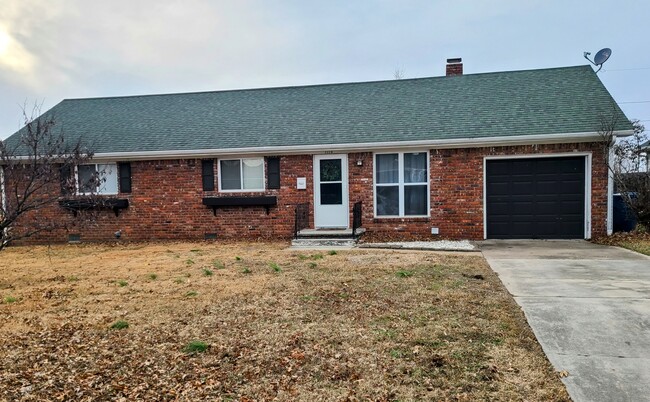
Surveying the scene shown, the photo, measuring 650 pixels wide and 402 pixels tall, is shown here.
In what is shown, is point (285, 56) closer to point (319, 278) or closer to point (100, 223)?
point (100, 223)

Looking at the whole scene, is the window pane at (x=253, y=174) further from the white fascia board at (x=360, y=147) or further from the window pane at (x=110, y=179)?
the window pane at (x=110, y=179)

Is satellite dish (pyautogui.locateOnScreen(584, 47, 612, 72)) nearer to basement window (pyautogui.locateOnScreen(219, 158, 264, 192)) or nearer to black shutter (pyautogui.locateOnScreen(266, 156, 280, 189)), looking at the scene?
black shutter (pyautogui.locateOnScreen(266, 156, 280, 189))

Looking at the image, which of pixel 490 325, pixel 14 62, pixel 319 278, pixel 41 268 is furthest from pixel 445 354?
pixel 14 62

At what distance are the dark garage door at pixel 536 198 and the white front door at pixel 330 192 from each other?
373 cm

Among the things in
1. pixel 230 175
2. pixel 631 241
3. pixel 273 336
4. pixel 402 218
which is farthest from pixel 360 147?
A: pixel 273 336

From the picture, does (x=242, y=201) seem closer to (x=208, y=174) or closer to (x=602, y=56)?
(x=208, y=174)

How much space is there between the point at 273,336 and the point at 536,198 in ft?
29.2

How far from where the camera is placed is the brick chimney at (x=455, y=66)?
1461 centimetres

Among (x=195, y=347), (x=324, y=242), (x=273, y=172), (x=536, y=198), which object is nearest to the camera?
(x=195, y=347)

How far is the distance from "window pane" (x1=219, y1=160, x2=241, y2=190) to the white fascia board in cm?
37

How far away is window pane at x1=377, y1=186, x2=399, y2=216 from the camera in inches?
444

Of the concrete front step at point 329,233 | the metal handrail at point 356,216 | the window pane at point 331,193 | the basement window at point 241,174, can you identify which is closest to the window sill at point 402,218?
the metal handrail at point 356,216

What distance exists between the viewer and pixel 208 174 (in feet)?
39.1

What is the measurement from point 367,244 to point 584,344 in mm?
6427
